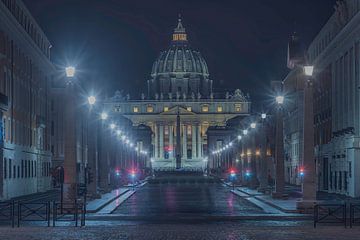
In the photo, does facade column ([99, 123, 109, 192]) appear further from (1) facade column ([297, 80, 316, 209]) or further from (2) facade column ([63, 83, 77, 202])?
(1) facade column ([297, 80, 316, 209])

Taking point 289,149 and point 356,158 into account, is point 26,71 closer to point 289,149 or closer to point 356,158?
point 356,158

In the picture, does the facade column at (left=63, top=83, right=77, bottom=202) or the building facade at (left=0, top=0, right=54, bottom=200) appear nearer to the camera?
the facade column at (left=63, top=83, right=77, bottom=202)

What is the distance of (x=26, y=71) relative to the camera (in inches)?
3403

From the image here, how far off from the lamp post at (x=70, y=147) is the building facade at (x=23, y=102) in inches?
764

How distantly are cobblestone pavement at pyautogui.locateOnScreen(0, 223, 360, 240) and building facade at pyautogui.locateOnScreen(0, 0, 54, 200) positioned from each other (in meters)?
33.5

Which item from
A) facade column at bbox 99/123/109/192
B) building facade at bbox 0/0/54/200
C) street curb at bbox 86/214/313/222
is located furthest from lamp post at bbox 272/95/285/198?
facade column at bbox 99/123/109/192

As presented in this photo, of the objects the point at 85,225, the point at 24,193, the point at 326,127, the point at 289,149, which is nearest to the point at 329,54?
the point at 326,127

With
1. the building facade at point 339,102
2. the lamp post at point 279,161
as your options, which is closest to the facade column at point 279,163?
the lamp post at point 279,161

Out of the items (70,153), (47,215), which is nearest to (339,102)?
(70,153)

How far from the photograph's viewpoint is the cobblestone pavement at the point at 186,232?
30.9m

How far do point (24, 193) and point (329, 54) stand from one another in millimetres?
31431

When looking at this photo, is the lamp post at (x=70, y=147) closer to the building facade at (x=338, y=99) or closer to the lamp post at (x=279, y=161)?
the lamp post at (x=279, y=161)

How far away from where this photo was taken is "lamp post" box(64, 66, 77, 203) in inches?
1868

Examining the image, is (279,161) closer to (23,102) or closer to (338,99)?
(338,99)
